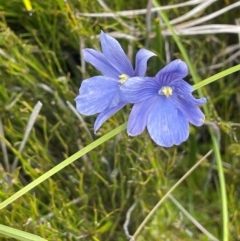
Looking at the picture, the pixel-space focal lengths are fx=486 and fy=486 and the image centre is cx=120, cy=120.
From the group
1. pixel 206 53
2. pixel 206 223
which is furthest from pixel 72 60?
pixel 206 223

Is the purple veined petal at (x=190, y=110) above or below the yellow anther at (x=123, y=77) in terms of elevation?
below

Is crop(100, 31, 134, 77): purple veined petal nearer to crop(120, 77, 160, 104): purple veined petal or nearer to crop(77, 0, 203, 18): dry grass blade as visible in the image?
crop(120, 77, 160, 104): purple veined petal

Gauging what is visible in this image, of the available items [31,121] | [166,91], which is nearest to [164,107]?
[166,91]

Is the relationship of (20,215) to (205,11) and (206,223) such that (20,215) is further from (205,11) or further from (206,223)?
(205,11)

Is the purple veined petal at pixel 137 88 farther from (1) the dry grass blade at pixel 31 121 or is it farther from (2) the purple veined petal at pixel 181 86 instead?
(1) the dry grass blade at pixel 31 121

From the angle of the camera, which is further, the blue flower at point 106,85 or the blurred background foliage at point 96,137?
the blurred background foliage at point 96,137

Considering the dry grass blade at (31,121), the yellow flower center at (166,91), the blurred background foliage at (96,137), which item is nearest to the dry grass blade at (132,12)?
the blurred background foliage at (96,137)

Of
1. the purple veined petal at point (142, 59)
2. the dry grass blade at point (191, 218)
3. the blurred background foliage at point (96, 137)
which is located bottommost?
the dry grass blade at point (191, 218)

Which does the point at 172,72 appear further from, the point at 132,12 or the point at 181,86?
the point at 132,12
